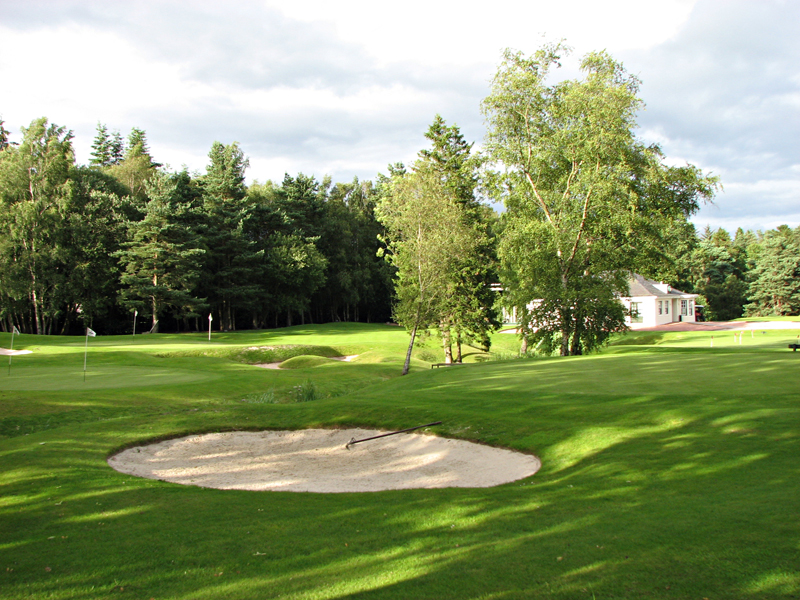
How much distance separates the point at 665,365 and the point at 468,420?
821cm

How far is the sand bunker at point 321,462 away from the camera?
9523 mm

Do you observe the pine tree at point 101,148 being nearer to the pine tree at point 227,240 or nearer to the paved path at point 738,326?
the pine tree at point 227,240

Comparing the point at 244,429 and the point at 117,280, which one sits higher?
the point at 117,280

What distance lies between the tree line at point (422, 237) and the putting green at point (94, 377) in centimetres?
1029

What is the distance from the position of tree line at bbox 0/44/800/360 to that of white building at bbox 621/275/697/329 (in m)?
8.75

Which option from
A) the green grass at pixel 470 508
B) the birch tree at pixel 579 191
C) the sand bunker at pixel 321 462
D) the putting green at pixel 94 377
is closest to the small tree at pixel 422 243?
the birch tree at pixel 579 191

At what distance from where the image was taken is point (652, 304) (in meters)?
56.5

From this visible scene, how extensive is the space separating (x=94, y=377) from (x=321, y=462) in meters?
12.7

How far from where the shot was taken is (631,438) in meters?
9.95

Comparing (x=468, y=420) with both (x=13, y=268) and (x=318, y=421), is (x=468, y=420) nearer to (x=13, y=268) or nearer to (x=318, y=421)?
(x=318, y=421)

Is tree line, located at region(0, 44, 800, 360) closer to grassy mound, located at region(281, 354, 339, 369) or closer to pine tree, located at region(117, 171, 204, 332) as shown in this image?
pine tree, located at region(117, 171, 204, 332)

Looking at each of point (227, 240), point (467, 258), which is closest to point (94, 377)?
point (467, 258)

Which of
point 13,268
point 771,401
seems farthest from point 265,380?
point 13,268

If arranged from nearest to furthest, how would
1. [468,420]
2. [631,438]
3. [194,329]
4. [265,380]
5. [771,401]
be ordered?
[631,438] < [771,401] < [468,420] < [265,380] < [194,329]
